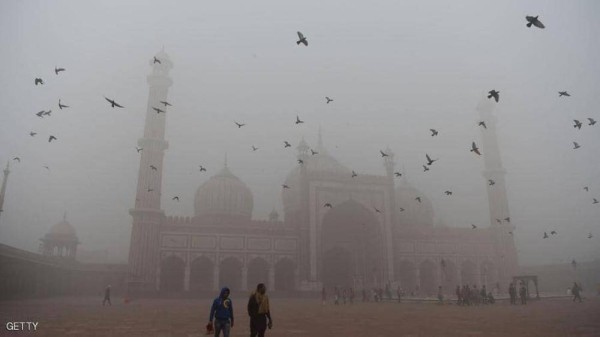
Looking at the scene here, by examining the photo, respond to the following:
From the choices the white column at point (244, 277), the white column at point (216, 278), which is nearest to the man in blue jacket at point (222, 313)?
the white column at point (216, 278)

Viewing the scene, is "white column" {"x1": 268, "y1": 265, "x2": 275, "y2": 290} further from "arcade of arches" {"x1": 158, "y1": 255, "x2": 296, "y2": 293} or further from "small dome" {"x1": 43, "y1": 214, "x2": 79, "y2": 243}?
"small dome" {"x1": 43, "y1": 214, "x2": 79, "y2": 243}

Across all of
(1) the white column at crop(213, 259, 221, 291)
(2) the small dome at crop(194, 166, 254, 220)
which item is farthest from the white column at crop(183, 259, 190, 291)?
(2) the small dome at crop(194, 166, 254, 220)

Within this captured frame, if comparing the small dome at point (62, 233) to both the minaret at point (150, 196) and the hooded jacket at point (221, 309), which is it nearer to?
the minaret at point (150, 196)

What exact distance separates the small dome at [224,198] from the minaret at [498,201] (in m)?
21.2

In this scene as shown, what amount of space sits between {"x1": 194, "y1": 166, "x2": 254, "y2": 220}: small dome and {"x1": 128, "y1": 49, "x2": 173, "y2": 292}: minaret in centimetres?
577

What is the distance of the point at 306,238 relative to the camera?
109ft

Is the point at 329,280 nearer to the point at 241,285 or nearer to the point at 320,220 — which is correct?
the point at 320,220

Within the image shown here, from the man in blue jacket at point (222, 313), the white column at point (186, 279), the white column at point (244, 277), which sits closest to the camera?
the man in blue jacket at point (222, 313)

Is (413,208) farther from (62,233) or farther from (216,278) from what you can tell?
(62,233)

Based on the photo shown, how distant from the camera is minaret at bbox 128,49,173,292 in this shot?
93.6 ft

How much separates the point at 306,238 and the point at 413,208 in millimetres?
13896

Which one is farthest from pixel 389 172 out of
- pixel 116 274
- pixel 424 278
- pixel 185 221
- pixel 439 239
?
pixel 116 274

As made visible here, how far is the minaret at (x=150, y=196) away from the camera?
28.5 metres

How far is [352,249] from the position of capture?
36969 millimetres
